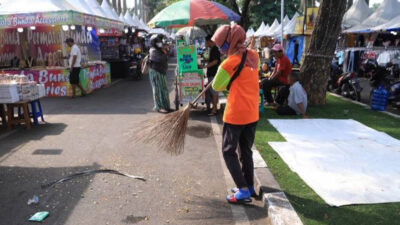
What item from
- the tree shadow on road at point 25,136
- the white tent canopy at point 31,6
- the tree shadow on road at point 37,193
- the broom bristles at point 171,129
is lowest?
the tree shadow on road at point 37,193

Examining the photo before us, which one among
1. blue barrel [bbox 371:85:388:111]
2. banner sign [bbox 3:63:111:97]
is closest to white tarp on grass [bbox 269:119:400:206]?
blue barrel [bbox 371:85:388:111]

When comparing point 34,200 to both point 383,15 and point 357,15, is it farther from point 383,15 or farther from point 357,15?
point 357,15

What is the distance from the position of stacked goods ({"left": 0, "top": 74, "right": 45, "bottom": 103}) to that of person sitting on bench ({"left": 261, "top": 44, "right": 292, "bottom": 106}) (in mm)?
5329

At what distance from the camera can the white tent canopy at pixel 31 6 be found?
10031 millimetres

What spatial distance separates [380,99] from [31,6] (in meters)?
10.4

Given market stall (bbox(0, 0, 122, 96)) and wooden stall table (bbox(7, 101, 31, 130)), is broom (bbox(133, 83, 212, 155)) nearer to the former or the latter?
wooden stall table (bbox(7, 101, 31, 130))

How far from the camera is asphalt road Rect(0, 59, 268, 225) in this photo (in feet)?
11.2

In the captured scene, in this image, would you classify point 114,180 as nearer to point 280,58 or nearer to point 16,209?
point 16,209

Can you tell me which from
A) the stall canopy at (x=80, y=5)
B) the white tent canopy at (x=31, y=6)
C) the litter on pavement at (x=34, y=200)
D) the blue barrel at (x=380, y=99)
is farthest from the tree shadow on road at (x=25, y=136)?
the blue barrel at (x=380, y=99)

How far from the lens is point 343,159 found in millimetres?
4691

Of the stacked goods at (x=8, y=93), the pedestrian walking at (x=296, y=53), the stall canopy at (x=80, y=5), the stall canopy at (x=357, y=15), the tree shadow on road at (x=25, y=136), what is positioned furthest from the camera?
the pedestrian walking at (x=296, y=53)

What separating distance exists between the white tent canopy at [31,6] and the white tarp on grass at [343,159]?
7.74 meters

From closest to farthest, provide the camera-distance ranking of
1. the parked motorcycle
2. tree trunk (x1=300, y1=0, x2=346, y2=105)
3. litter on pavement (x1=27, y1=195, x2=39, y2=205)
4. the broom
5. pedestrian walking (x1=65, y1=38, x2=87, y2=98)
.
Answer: litter on pavement (x1=27, y1=195, x2=39, y2=205) < the broom < tree trunk (x1=300, y1=0, x2=346, y2=105) < the parked motorcycle < pedestrian walking (x1=65, y1=38, x2=87, y2=98)

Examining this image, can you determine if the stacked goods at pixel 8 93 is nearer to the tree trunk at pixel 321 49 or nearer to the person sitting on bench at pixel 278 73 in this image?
the person sitting on bench at pixel 278 73
